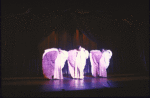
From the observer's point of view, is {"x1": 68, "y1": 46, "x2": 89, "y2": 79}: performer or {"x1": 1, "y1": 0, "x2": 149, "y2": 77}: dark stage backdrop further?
{"x1": 1, "y1": 0, "x2": 149, "y2": 77}: dark stage backdrop

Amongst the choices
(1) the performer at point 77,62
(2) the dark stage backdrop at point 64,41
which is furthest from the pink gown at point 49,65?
(2) the dark stage backdrop at point 64,41

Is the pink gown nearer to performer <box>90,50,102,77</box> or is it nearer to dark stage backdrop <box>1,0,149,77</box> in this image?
dark stage backdrop <box>1,0,149,77</box>

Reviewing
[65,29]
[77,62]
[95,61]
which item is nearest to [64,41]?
[65,29]

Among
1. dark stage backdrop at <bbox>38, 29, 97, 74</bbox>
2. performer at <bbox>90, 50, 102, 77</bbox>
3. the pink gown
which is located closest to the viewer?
the pink gown

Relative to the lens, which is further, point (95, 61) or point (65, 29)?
point (65, 29)

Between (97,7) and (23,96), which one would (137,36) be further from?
(23,96)

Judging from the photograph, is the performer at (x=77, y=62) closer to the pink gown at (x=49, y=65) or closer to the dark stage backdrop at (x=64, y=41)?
the pink gown at (x=49, y=65)

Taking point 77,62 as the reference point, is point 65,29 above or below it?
above

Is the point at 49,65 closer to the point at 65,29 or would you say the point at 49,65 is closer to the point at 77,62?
the point at 77,62

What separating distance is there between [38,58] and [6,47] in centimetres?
148

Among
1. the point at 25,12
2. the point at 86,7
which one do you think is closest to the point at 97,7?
the point at 86,7

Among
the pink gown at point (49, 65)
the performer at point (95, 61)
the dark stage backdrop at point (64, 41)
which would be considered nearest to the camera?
the pink gown at point (49, 65)

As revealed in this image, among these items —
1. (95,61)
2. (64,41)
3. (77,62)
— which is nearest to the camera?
(77,62)

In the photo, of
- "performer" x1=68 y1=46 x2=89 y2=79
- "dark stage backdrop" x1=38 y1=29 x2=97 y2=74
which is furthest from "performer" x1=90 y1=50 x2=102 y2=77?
"dark stage backdrop" x1=38 y1=29 x2=97 y2=74
